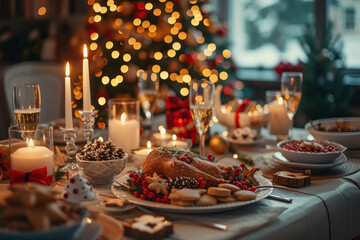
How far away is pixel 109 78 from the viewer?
10.2 feet

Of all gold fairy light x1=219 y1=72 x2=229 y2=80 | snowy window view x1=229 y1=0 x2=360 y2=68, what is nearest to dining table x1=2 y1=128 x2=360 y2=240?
gold fairy light x1=219 y1=72 x2=229 y2=80

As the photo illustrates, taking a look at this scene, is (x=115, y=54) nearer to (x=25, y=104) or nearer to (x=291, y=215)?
(x=25, y=104)

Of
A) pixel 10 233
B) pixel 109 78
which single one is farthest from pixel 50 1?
pixel 10 233

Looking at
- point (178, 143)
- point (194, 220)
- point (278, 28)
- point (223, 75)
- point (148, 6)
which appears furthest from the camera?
point (278, 28)

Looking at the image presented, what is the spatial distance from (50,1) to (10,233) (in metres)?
3.51

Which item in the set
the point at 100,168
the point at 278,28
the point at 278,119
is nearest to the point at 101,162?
the point at 100,168

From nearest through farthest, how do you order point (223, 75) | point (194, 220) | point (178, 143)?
point (194, 220) → point (178, 143) → point (223, 75)

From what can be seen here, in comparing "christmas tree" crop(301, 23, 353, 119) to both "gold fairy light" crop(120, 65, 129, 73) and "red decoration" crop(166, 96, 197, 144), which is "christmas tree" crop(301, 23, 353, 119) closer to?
"gold fairy light" crop(120, 65, 129, 73)

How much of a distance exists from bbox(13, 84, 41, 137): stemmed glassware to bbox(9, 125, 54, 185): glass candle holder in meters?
0.11

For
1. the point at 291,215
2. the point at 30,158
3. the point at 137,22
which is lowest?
the point at 291,215

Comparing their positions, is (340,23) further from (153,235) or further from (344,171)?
(153,235)

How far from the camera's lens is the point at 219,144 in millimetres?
1568

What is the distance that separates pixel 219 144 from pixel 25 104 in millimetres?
650

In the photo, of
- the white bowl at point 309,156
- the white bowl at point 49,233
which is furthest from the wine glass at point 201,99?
the white bowl at point 49,233
